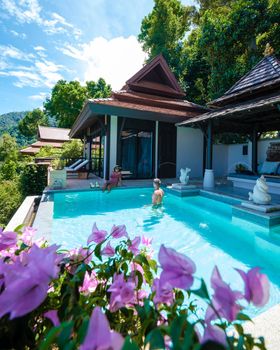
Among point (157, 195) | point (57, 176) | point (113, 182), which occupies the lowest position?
point (157, 195)

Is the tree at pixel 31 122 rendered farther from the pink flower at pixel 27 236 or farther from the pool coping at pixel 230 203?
the pink flower at pixel 27 236

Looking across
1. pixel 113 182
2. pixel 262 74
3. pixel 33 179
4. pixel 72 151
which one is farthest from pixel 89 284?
pixel 72 151

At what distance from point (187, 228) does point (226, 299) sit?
5524 mm

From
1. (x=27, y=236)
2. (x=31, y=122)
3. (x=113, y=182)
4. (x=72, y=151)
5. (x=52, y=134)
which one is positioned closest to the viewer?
(x=27, y=236)

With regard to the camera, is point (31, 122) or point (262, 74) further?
point (31, 122)

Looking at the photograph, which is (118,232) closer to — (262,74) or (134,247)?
(134,247)

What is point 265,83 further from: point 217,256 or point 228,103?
point 217,256

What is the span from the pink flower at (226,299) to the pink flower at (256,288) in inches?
1.1

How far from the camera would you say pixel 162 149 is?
499 inches

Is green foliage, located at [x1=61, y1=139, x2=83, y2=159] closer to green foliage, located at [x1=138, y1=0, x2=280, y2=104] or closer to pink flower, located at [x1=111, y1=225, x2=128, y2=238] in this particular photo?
green foliage, located at [x1=138, y1=0, x2=280, y2=104]

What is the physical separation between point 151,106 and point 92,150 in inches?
237

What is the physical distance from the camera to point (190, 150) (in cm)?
1364

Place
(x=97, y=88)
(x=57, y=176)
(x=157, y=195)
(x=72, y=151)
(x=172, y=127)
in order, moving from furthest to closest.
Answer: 1. (x=97, y=88)
2. (x=72, y=151)
3. (x=172, y=127)
4. (x=57, y=176)
5. (x=157, y=195)

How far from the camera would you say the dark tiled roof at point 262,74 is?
913cm
